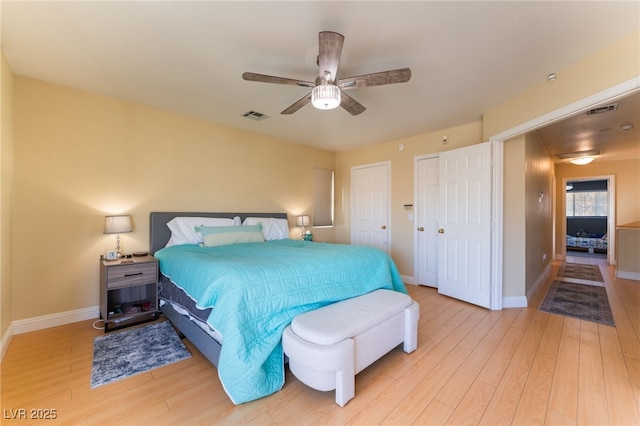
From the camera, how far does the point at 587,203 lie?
9.17 metres

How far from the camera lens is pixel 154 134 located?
3.47m

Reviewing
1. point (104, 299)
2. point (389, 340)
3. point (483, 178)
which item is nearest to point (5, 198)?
point (104, 299)

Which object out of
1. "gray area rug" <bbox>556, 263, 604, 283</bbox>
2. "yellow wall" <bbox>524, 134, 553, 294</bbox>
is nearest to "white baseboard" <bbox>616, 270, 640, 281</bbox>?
"gray area rug" <bbox>556, 263, 604, 283</bbox>

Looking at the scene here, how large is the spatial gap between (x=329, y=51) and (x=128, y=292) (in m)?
3.34

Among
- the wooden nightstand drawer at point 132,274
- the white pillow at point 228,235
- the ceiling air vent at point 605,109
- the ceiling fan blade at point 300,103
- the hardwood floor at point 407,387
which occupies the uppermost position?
the ceiling air vent at point 605,109

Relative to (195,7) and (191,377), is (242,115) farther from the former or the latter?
(191,377)

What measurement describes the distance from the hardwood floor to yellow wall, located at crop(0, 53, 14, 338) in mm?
388

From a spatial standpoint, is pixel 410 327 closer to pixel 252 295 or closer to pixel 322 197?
pixel 252 295

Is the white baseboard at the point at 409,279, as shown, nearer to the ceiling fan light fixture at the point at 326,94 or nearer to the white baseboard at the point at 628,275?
the ceiling fan light fixture at the point at 326,94

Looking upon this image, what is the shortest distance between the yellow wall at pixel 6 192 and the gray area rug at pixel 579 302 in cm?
571

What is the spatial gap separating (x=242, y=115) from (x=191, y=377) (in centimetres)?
307

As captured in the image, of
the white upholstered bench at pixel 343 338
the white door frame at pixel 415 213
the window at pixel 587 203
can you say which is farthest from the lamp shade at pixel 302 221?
the window at pixel 587 203

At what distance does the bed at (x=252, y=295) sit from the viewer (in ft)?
5.64

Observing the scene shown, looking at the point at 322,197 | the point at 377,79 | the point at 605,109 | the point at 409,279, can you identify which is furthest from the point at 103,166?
the point at 605,109
